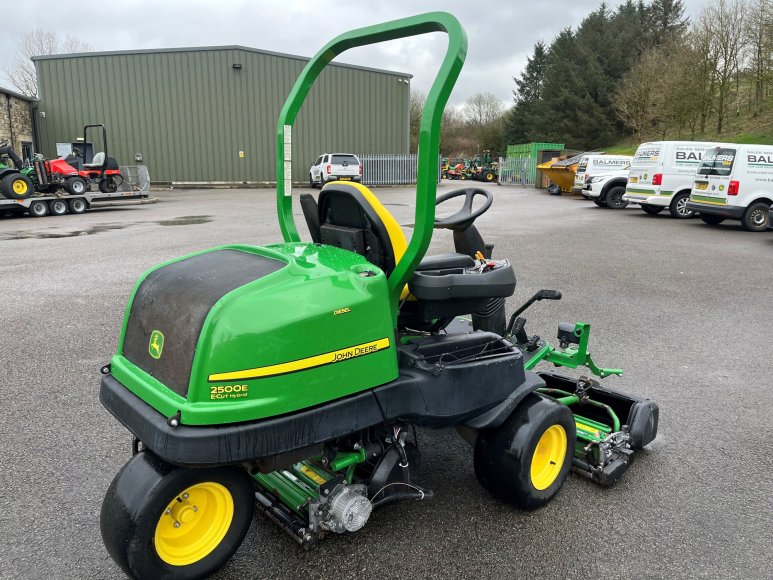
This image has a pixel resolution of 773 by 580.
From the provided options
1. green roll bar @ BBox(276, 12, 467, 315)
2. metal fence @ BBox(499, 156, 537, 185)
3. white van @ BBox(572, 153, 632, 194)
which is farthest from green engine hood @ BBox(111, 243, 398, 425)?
metal fence @ BBox(499, 156, 537, 185)

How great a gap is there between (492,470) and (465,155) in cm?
6061

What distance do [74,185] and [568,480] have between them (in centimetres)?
1659

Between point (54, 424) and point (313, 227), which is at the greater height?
point (313, 227)

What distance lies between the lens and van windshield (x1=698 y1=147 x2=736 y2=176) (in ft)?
41.6

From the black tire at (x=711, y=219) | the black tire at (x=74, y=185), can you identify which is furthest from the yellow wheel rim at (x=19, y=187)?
the black tire at (x=711, y=219)

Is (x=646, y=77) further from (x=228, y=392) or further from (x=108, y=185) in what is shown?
(x=228, y=392)

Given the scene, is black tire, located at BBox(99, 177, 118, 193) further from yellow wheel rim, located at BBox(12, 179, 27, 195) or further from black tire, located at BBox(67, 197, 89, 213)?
yellow wheel rim, located at BBox(12, 179, 27, 195)

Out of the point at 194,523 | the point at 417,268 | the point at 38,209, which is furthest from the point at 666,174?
the point at 38,209

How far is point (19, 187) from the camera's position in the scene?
1480cm

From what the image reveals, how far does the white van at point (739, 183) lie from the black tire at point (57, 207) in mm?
16157

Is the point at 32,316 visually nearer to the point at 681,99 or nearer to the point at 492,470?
the point at 492,470

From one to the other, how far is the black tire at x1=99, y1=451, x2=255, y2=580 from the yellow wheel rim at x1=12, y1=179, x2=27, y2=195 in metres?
15.5

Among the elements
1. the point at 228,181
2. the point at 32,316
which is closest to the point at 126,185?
the point at 228,181

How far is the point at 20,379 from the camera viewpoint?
4.23 m
